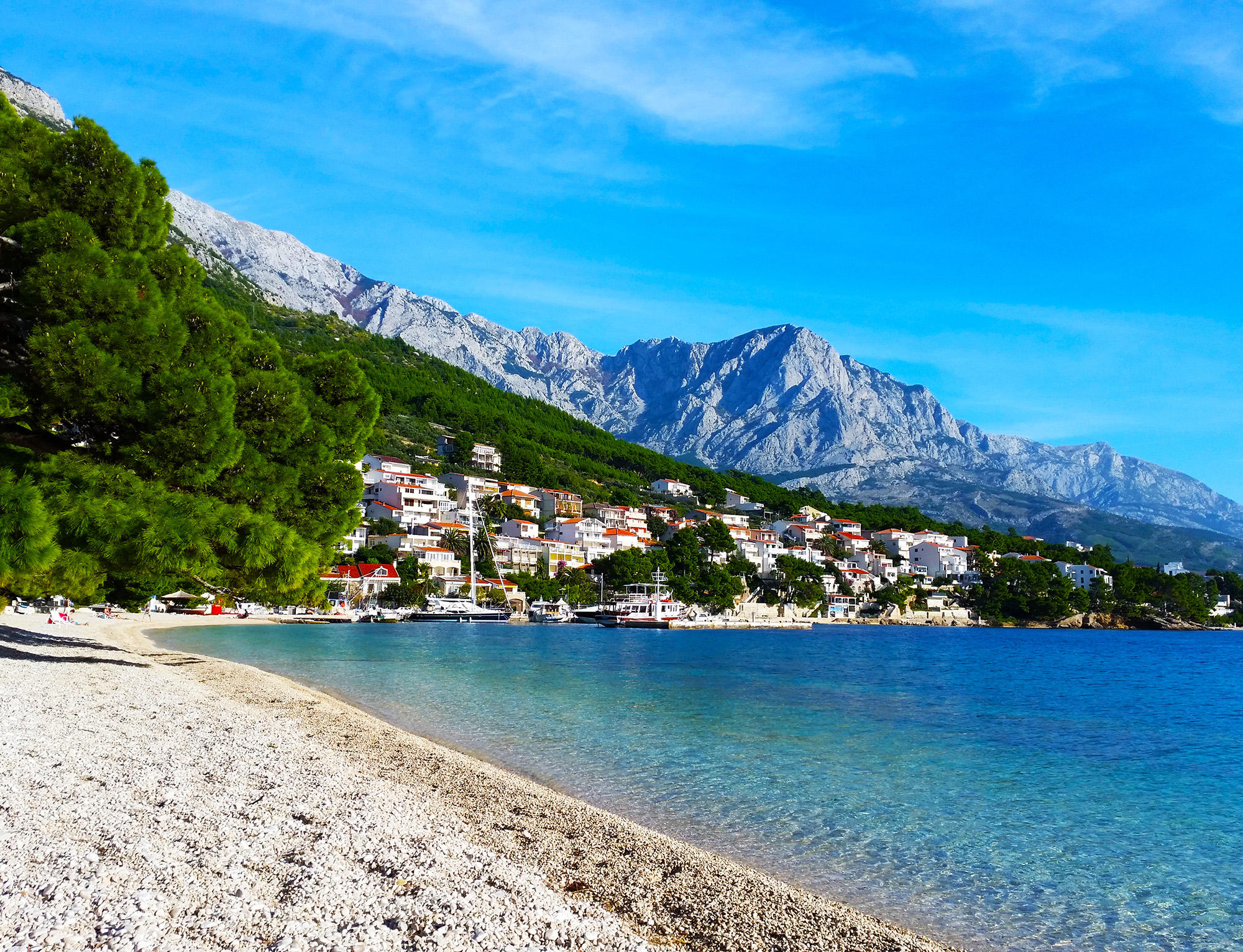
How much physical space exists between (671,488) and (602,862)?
141m

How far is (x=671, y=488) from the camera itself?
149 meters

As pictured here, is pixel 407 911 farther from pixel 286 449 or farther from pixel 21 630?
pixel 21 630

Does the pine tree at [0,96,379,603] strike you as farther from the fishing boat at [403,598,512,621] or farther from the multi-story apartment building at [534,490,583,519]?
the multi-story apartment building at [534,490,583,519]

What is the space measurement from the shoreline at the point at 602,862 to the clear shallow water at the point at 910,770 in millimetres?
800

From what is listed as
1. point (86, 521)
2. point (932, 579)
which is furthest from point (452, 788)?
point (932, 579)

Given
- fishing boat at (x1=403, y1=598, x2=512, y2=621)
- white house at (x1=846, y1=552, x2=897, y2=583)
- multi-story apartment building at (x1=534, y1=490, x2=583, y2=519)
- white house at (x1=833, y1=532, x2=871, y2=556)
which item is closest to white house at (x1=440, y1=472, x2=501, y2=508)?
multi-story apartment building at (x1=534, y1=490, x2=583, y2=519)

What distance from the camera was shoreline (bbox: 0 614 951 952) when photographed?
612cm

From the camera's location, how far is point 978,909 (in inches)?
299

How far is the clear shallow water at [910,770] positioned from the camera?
26.4 feet

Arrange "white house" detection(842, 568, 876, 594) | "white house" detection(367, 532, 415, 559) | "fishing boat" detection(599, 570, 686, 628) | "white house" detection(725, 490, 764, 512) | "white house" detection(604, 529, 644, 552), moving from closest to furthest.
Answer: "fishing boat" detection(599, 570, 686, 628) → "white house" detection(367, 532, 415, 559) → "white house" detection(604, 529, 644, 552) → "white house" detection(842, 568, 876, 594) → "white house" detection(725, 490, 764, 512)

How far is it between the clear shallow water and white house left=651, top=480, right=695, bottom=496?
4364 inches

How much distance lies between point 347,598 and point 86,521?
Answer: 68584 millimetres

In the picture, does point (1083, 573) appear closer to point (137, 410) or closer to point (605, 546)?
point (605, 546)

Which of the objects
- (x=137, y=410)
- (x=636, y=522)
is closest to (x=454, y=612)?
(x=636, y=522)
